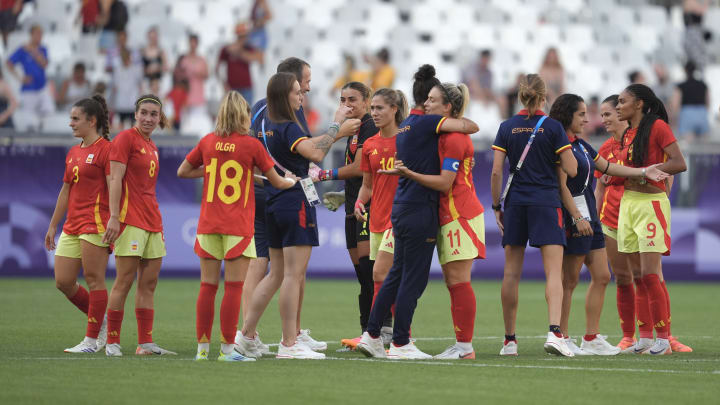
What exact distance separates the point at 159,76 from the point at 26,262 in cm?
468

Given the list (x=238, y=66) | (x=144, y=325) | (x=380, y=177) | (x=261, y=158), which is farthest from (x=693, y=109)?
(x=144, y=325)

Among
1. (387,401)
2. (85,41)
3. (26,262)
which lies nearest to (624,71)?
(85,41)

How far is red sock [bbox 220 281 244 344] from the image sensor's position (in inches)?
346

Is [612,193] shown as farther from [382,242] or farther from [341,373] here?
[341,373]

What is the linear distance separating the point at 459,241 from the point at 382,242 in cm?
91

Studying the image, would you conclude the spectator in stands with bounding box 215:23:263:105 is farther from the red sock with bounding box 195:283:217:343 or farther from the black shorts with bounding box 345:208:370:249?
the red sock with bounding box 195:283:217:343

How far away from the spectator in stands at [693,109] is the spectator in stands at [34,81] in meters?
12.3

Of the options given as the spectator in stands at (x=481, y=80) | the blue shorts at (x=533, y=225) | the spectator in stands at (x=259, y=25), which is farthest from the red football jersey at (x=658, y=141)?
the spectator in stands at (x=481, y=80)

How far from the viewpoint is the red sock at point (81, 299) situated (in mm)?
10328

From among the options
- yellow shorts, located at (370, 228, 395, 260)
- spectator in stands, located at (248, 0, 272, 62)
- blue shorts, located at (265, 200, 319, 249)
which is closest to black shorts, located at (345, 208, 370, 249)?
yellow shorts, located at (370, 228, 395, 260)

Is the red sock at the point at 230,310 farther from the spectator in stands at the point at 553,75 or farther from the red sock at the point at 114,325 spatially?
the spectator in stands at the point at 553,75

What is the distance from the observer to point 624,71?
27844 mm

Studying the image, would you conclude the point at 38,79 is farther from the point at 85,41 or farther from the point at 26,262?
the point at 26,262

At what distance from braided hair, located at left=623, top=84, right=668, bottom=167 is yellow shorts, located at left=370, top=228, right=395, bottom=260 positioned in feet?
7.65
